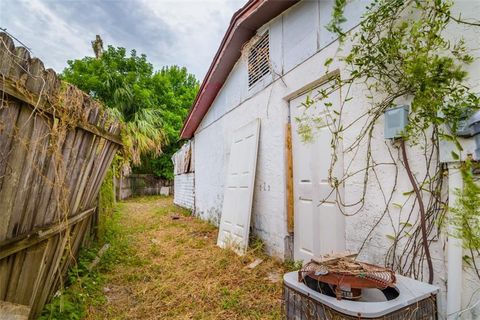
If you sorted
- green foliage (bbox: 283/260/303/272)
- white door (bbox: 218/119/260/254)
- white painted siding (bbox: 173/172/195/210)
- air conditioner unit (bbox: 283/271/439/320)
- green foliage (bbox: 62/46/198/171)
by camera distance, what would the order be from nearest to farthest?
1. air conditioner unit (bbox: 283/271/439/320)
2. green foliage (bbox: 283/260/303/272)
3. white door (bbox: 218/119/260/254)
4. white painted siding (bbox: 173/172/195/210)
5. green foliage (bbox: 62/46/198/171)

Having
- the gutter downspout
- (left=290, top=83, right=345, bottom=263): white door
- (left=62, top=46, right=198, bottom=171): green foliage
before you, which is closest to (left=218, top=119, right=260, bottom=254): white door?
(left=290, top=83, right=345, bottom=263): white door

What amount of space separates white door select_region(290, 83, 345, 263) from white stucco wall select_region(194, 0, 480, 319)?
182 mm

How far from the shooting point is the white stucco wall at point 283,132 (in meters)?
2.07

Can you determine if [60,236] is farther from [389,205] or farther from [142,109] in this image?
[142,109]

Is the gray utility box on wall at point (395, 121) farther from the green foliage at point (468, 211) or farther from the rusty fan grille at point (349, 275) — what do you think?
the rusty fan grille at point (349, 275)

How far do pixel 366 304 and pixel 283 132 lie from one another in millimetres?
2659

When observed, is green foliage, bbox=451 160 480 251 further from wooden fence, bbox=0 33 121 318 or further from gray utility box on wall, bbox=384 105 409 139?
wooden fence, bbox=0 33 121 318

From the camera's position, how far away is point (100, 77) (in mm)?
14047

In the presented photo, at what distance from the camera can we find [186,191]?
31.0ft

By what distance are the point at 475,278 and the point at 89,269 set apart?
12.0ft

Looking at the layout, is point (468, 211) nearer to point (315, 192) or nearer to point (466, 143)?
point (466, 143)

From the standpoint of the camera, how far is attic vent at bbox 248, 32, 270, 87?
4186mm

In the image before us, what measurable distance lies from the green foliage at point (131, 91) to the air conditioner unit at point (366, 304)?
1139 centimetres

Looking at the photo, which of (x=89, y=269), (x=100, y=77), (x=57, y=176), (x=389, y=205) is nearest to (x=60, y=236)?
(x=57, y=176)
